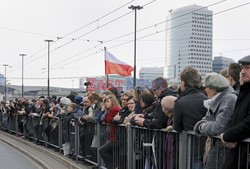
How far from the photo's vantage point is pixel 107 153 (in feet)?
24.1

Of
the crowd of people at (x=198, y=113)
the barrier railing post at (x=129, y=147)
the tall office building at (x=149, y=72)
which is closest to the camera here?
the crowd of people at (x=198, y=113)

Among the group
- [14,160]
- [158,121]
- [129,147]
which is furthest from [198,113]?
[14,160]

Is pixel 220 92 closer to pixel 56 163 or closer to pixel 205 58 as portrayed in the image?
pixel 56 163

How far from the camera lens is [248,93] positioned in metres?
3.64

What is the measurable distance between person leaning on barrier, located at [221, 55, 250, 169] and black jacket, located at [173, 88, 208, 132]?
99 cm

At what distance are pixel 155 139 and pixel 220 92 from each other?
1.58 metres

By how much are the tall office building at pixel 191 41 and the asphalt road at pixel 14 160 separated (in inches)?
814

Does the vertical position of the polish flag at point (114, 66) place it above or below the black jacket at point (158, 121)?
above

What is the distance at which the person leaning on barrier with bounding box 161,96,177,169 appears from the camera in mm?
5109

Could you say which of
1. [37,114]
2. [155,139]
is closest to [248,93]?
[155,139]

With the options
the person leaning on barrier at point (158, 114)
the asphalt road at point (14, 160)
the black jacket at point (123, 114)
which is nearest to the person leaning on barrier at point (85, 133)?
the black jacket at point (123, 114)

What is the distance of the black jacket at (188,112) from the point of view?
186 inches

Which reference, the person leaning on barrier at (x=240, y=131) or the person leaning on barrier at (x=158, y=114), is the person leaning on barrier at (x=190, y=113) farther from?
the person leaning on barrier at (x=240, y=131)

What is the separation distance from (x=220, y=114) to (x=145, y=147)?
6.91ft
